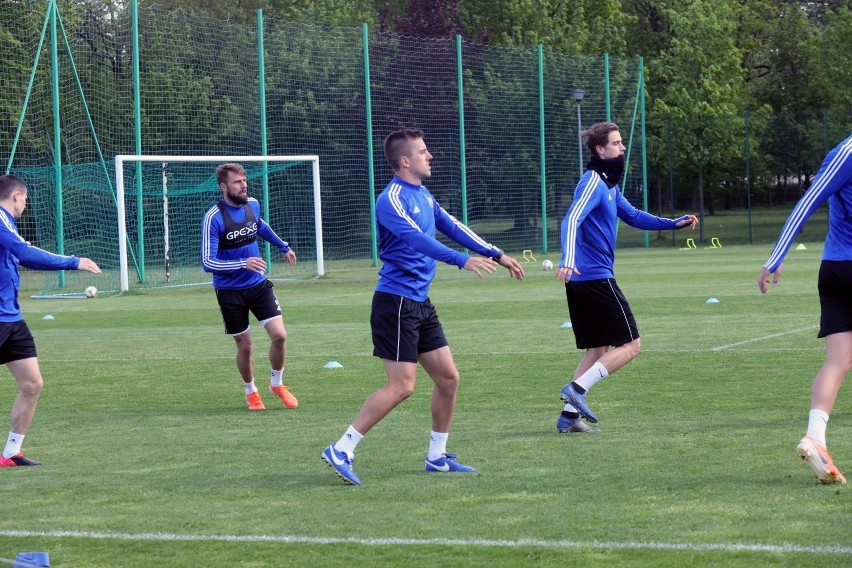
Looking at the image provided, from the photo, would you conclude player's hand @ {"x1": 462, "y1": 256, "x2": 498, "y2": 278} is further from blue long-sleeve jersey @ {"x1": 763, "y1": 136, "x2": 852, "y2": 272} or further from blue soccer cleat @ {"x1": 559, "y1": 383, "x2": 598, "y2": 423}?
blue soccer cleat @ {"x1": 559, "y1": 383, "x2": 598, "y2": 423}

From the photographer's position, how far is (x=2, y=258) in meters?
8.11

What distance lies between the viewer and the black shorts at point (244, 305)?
1089 cm

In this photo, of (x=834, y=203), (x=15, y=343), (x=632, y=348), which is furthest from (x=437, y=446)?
(x=15, y=343)

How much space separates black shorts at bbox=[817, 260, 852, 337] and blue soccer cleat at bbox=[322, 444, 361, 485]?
256 cm

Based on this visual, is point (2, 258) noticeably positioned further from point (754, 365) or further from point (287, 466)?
point (754, 365)

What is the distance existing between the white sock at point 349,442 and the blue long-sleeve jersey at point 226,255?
3729mm

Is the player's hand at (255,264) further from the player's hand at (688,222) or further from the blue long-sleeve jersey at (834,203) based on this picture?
the blue long-sleeve jersey at (834,203)

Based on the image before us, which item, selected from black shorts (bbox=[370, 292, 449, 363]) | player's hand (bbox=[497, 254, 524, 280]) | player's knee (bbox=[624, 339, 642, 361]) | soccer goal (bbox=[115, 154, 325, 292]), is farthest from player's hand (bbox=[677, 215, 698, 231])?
soccer goal (bbox=[115, 154, 325, 292])

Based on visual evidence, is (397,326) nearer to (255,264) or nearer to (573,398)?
(573,398)

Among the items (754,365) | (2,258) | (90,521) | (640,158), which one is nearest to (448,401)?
(90,521)

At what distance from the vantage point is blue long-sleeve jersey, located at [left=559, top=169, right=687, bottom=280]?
28.8 ft

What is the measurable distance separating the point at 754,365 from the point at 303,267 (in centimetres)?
2193

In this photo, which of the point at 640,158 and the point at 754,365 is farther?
the point at 640,158

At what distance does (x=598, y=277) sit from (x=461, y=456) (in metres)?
1.79
